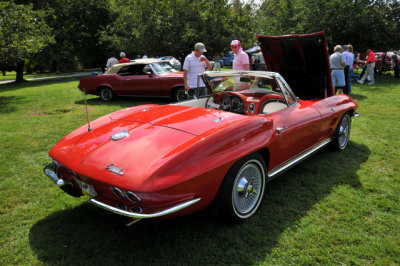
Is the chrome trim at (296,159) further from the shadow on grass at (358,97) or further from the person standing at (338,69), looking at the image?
the shadow on grass at (358,97)

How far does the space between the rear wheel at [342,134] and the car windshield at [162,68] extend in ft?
19.5

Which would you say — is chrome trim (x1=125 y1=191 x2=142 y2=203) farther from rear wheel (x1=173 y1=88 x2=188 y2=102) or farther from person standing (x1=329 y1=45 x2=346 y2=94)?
person standing (x1=329 y1=45 x2=346 y2=94)

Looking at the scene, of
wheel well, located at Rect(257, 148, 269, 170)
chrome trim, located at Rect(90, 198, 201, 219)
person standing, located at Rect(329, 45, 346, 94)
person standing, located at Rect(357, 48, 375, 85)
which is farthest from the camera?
person standing, located at Rect(357, 48, 375, 85)

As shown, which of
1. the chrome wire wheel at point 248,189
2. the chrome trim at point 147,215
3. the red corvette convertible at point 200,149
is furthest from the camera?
the chrome wire wheel at point 248,189

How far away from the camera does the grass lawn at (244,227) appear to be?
91.0 inches

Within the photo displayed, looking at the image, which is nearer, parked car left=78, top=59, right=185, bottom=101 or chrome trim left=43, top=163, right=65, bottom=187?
chrome trim left=43, top=163, right=65, bottom=187

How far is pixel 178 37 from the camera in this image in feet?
40.0

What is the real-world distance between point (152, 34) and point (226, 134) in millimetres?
11062

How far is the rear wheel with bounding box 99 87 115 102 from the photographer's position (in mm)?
9797

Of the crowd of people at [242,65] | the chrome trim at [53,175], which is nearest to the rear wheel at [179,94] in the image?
the crowd of people at [242,65]

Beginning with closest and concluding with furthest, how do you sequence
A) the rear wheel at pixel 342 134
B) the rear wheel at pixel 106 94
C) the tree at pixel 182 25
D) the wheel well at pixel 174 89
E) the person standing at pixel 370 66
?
the rear wheel at pixel 342 134
the wheel well at pixel 174 89
the rear wheel at pixel 106 94
the person standing at pixel 370 66
the tree at pixel 182 25

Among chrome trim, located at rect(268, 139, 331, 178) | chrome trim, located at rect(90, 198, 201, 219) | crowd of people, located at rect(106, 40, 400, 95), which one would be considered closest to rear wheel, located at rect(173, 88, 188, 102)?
crowd of people, located at rect(106, 40, 400, 95)

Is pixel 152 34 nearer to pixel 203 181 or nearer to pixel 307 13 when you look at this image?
pixel 307 13

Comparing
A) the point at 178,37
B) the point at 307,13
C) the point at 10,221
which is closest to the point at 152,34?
the point at 178,37
